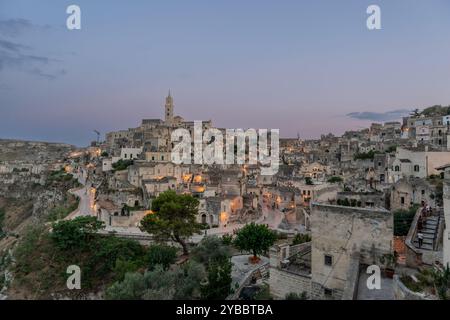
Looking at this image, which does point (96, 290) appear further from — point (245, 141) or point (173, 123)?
point (173, 123)

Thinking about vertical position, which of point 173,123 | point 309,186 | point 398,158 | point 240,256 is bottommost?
point 240,256

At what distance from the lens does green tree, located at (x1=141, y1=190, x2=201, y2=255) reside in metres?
22.7

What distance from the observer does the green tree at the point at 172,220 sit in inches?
894

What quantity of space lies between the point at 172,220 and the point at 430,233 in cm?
1638

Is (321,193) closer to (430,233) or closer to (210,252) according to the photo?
(430,233)

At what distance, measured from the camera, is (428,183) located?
24.5 metres

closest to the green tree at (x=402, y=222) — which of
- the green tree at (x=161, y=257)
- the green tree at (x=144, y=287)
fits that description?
the green tree at (x=144, y=287)

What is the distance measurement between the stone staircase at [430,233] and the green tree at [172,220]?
579 inches

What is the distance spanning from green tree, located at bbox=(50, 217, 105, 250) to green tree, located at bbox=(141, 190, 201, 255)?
5.19m

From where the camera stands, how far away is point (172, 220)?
2348 centimetres

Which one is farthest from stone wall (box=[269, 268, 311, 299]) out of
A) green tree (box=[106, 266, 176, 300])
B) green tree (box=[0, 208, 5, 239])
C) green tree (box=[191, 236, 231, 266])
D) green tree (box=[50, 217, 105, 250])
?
green tree (box=[0, 208, 5, 239])

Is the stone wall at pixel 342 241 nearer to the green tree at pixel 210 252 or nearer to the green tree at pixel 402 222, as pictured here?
the green tree at pixel 210 252
